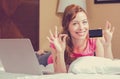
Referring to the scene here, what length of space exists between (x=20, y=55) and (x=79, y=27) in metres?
0.46

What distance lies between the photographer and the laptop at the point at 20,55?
3.70 ft

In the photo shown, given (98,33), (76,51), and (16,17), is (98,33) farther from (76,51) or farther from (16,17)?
(16,17)

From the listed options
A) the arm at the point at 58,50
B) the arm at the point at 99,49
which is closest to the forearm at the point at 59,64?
the arm at the point at 58,50

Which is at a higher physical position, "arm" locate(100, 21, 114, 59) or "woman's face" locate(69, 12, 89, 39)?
"woman's face" locate(69, 12, 89, 39)

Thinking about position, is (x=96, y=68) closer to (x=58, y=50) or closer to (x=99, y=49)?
(x=58, y=50)

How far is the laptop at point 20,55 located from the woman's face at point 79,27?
16.7 inches

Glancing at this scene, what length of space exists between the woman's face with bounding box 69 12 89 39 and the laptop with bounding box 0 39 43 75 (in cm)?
42

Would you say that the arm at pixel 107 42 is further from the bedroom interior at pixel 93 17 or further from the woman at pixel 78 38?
the bedroom interior at pixel 93 17

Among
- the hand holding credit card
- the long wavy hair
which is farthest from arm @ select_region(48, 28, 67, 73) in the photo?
the hand holding credit card

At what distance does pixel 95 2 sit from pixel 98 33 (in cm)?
161

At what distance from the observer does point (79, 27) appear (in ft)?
4.97

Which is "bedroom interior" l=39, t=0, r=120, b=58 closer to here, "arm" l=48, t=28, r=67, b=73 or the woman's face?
the woman's face

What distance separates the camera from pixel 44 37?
323 cm

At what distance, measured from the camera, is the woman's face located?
1.52m
